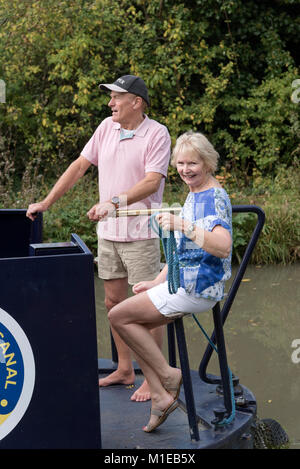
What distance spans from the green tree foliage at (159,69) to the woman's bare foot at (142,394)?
723 cm

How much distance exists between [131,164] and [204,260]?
3.24 feet

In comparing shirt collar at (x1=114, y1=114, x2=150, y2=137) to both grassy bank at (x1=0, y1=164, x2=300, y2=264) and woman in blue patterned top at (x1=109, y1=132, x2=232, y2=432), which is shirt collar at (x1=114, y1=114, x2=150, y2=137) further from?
grassy bank at (x1=0, y1=164, x2=300, y2=264)

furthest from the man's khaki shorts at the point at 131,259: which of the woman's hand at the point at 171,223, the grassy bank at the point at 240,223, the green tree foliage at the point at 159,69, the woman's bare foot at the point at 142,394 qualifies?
the green tree foliage at the point at 159,69

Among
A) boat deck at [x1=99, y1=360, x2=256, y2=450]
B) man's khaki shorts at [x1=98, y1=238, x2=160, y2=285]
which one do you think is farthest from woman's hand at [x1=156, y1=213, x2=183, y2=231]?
man's khaki shorts at [x1=98, y1=238, x2=160, y2=285]

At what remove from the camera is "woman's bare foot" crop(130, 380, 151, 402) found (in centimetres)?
375

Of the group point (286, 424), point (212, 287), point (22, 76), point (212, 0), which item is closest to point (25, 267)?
point (212, 287)

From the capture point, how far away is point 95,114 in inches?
454

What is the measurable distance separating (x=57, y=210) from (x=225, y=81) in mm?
4061

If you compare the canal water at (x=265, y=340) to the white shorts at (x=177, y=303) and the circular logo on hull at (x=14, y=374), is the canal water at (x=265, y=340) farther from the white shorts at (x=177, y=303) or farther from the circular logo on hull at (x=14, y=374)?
the circular logo on hull at (x=14, y=374)

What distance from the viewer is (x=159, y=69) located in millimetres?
11055

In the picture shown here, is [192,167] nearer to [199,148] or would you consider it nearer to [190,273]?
[199,148]

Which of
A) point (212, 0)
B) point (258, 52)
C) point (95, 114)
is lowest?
point (95, 114)

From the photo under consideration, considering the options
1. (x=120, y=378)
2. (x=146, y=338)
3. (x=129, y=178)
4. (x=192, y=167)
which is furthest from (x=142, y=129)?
(x=120, y=378)

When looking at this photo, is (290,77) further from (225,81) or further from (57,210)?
(57,210)
